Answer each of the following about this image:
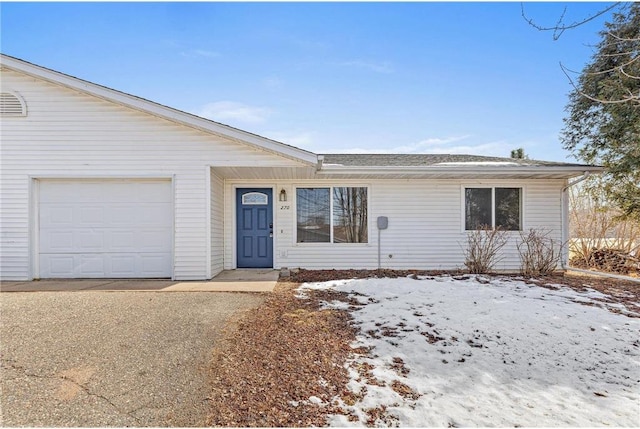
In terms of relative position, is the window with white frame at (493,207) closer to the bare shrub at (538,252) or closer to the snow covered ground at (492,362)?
the bare shrub at (538,252)

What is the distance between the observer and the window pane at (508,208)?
343 inches

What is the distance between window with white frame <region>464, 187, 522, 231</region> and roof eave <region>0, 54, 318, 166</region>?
4.37 metres

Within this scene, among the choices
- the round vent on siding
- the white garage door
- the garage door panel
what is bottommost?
the garage door panel

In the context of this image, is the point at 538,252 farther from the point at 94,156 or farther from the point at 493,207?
the point at 94,156

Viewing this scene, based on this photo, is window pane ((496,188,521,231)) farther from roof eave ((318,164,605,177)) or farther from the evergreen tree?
the evergreen tree

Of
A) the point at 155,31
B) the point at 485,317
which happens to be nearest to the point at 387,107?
Result: the point at 155,31

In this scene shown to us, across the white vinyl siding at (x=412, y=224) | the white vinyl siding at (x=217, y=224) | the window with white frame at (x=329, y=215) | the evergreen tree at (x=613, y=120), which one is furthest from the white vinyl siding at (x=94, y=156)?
the evergreen tree at (x=613, y=120)

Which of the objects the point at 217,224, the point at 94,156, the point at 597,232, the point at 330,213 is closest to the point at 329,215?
the point at 330,213

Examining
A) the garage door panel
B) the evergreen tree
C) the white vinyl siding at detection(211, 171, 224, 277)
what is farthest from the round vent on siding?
the evergreen tree

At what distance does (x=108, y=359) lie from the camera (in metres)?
3.16

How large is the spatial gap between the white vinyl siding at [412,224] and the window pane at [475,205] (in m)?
0.16

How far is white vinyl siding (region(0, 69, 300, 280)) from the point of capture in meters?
6.83

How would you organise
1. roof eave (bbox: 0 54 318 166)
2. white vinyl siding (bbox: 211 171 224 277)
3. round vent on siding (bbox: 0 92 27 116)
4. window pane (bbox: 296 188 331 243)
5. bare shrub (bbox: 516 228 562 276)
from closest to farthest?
roof eave (bbox: 0 54 318 166) < round vent on siding (bbox: 0 92 27 116) < white vinyl siding (bbox: 211 171 224 277) < bare shrub (bbox: 516 228 562 276) < window pane (bbox: 296 188 331 243)

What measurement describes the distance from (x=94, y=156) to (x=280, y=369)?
6.19m
